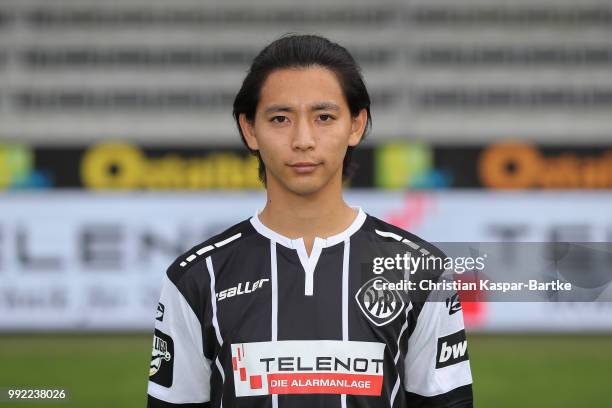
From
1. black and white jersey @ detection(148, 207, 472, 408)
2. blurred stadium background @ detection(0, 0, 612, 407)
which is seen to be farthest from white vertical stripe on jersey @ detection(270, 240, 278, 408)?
blurred stadium background @ detection(0, 0, 612, 407)

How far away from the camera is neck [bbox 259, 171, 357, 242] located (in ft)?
8.69

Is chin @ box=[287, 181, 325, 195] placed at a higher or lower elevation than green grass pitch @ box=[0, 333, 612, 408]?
lower

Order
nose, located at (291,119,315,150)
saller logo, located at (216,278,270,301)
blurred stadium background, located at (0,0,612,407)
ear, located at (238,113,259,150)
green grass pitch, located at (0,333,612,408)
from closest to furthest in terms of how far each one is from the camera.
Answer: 1. nose, located at (291,119,315,150)
2. saller logo, located at (216,278,270,301)
3. ear, located at (238,113,259,150)
4. green grass pitch, located at (0,333,612,408)
5. blurred stadium background, located at (0,0,612,407)

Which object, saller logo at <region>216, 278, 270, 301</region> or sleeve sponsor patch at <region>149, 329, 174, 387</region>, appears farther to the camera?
sleeve sponsor patch at <region>149, 329, 174, 387</region>

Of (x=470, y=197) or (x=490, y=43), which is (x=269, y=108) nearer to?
(x=470, y=197)

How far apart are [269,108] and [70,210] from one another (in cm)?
1372

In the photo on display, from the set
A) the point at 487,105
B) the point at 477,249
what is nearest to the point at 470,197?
the point at 477,249

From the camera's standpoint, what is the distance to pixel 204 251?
2744 mm

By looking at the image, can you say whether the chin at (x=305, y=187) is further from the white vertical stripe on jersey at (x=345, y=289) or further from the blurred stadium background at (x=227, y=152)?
the blurred stadium background at (x=227, y=152)

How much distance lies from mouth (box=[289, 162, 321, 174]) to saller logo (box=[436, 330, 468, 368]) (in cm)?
62

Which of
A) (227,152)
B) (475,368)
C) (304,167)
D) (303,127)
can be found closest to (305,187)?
(304,167)

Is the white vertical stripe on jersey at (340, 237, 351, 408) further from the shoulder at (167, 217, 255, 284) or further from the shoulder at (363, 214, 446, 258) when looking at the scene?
the shoulder at (167, 217, 255, 284)

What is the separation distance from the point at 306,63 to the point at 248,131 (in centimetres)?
30

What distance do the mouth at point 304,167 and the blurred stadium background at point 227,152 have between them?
8872 millimetres
